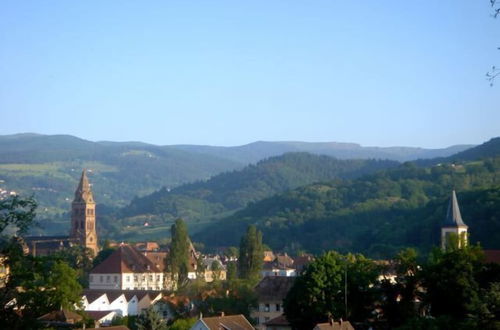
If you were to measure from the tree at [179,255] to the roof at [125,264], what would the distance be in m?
9.52

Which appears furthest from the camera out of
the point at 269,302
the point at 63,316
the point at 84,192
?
the point at 84,192

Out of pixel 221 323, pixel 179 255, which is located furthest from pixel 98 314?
pixel 179 255

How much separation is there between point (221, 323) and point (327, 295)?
6730mm

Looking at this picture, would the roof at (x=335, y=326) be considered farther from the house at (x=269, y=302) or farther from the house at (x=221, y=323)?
the house at (x=269, y=302)

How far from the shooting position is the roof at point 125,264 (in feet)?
321

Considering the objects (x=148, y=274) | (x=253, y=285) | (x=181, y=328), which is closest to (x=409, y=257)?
(x=181, y=328)

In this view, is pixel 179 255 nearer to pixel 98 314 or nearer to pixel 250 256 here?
pixel 250 256

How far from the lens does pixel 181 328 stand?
57281 mm

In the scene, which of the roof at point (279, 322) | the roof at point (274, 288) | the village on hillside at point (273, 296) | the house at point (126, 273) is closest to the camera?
the village on hillside at point (273, 296)

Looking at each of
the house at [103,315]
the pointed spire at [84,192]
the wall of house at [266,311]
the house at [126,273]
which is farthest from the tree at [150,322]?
the pointed spire at [84,192]

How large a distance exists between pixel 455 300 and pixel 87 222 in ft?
325

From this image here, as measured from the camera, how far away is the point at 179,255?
88625 mm

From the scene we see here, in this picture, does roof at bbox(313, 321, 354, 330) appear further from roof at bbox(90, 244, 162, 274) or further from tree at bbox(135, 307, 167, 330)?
roof at bbox(90, 244, 162, 274)

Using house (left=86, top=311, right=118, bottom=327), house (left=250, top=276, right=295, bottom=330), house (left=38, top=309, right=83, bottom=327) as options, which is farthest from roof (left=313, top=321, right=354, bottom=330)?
house (left=86, top=311, right=118, bottom=327)
